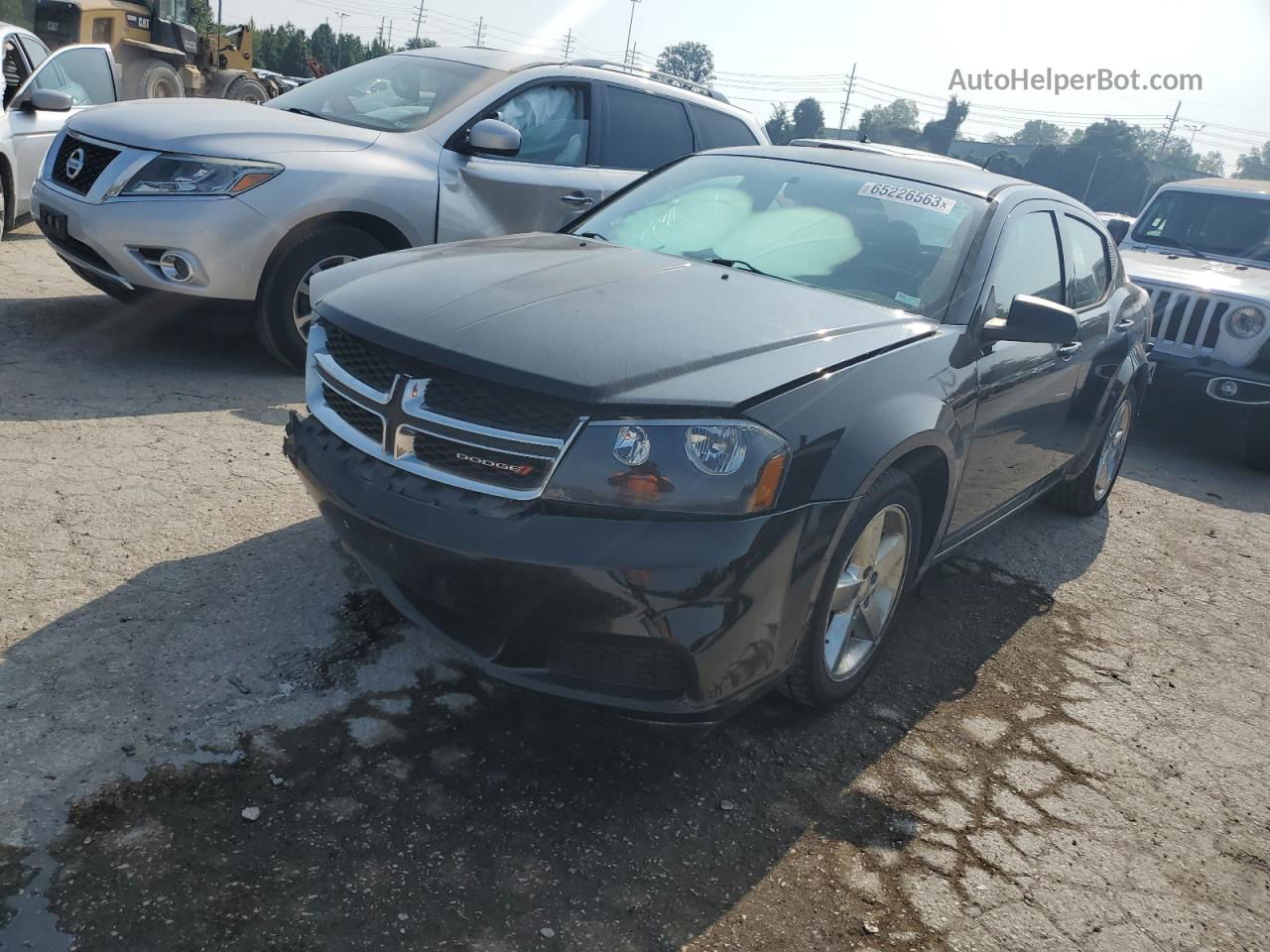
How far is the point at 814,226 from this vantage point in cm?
371

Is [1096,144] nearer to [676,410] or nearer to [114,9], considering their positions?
[114,9]

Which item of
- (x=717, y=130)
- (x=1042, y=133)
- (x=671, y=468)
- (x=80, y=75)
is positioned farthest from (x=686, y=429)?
(x=1042, y=133)

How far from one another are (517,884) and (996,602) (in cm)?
268

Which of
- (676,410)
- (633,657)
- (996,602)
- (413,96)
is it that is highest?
(413,96)

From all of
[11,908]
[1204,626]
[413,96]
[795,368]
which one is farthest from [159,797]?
[413,96]

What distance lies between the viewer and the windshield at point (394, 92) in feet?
19.6

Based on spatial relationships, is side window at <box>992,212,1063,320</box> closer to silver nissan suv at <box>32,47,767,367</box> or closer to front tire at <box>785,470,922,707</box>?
front tire at <box>785,470,922,707</box>

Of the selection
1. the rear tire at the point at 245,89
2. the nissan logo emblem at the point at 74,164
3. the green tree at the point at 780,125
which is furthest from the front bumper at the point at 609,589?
the green tree at the point at 780,125

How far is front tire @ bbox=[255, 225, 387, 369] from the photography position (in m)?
5.38

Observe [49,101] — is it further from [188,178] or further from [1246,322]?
[1246,322]

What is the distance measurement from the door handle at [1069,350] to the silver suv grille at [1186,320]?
3.23m

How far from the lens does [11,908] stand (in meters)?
2.03

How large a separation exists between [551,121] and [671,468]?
4427mm

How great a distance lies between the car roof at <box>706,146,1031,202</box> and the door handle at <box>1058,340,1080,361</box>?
0.65 metres
